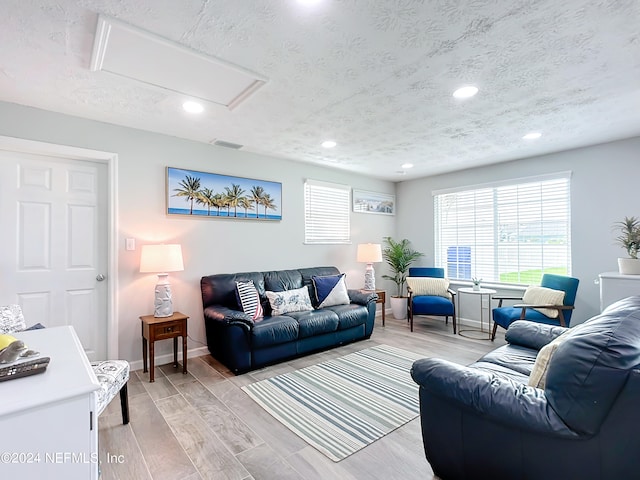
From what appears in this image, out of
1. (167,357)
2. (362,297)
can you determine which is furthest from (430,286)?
(167,357)

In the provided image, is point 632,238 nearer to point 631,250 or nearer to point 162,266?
point 631,250

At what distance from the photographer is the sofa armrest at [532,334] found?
7.95 feet

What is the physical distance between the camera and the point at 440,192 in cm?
551

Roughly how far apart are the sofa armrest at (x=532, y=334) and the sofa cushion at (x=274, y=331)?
2034 mm

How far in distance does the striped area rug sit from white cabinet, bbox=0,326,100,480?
1.34 metres

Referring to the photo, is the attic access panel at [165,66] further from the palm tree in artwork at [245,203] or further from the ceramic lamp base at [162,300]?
the ceramic lamp base at [162,300]

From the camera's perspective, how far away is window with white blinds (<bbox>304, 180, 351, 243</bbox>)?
4.85 m

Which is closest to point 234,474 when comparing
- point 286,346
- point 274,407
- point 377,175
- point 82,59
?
point 274,407

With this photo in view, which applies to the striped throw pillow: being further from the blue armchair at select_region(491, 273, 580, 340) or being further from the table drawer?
the blue armchair at select_region(491, 273, 580, 340)

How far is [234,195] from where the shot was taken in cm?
400

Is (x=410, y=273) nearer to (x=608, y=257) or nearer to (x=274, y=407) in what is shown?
(x=608, y=257)

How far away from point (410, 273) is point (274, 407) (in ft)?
11.9

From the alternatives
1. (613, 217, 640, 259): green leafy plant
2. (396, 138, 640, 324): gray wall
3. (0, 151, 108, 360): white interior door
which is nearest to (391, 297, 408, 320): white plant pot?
(396, 138, 640, 324): gray wall

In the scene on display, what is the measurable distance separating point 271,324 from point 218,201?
5.42ft
